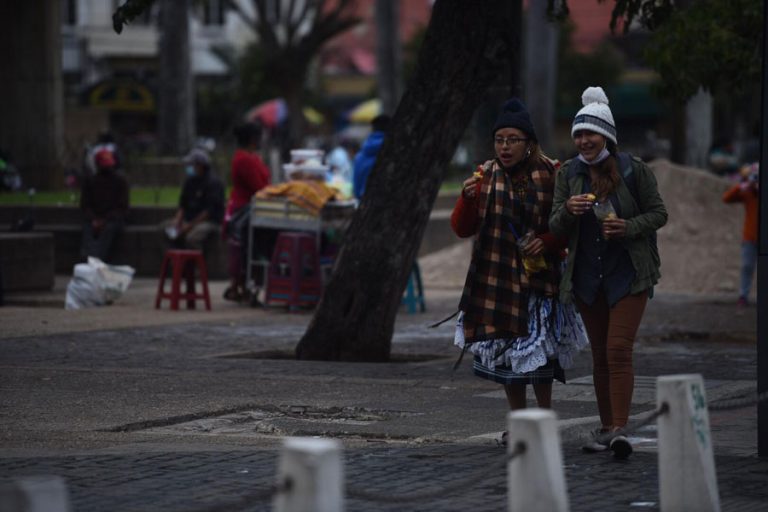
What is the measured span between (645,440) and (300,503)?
4096mm

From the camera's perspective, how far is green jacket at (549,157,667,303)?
24.7 ft

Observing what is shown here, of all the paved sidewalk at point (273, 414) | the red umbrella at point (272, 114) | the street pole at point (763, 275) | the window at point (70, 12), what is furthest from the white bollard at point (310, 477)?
the window at point (70, 12)

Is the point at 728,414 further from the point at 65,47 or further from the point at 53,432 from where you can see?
the point at 65,47

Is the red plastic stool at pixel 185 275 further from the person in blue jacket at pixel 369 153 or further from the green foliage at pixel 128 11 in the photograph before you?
the green foliage at pixel 128 11

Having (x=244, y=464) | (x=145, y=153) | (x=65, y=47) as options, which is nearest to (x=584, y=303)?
(x=244, y=464)

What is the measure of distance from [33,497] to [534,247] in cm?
410

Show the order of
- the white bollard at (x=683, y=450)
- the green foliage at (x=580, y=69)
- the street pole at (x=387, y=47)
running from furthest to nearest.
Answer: the green foliage at (x=580, y=69) < the street pole at (x=387, y=47) < the white bollard at (x=683, y=450)

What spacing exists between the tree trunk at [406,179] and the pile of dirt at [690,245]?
323 inches

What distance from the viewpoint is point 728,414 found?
914cm

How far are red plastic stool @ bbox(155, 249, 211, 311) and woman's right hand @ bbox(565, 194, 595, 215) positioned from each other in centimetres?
871

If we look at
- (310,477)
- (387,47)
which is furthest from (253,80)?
(310,477)

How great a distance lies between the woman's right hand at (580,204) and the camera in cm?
739

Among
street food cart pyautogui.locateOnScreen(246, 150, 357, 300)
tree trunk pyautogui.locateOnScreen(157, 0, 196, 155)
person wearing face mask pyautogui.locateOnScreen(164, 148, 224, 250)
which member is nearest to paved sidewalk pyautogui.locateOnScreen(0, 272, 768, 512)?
street food cart pyautogui.locateOnScreen(246, 150, 357, 300)

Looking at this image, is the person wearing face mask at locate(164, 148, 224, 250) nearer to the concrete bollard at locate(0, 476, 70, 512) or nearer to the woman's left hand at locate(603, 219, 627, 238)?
the woman's left hand at locate(603, 219, 627, 238)
